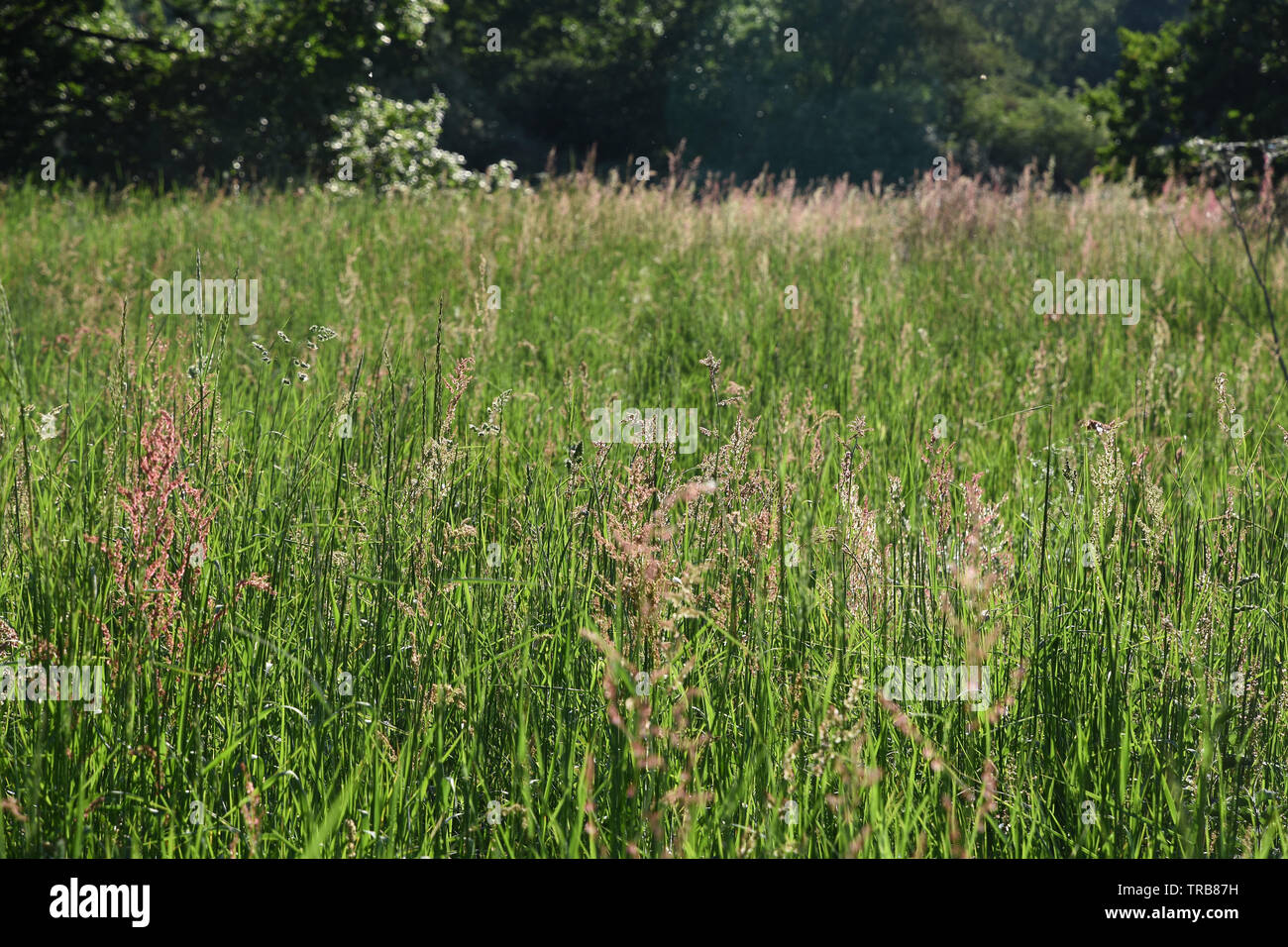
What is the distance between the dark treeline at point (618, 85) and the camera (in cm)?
1177

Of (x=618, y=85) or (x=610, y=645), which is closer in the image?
(x=610, y=645)

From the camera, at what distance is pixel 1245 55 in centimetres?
1087

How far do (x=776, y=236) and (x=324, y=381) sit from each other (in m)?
4.10

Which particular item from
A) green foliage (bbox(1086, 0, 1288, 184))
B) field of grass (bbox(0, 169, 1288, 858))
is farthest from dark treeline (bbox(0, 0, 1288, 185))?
field of grass (bbox(0, 169, 1288, 858))

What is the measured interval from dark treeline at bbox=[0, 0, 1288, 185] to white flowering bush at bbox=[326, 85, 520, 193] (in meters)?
0.05

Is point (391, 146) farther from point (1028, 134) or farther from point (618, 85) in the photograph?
point (1028, 134)

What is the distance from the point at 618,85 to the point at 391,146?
1418 cm

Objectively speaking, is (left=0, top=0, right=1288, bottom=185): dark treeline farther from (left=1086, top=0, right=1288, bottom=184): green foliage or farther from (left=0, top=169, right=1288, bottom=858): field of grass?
(left=0, top=169, right=1288, bottom=858): field of grass

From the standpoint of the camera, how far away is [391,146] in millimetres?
14320

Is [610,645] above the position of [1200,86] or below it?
below

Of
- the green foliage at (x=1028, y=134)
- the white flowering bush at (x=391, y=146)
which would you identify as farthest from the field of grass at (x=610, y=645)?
the green foliage at (x=1028, y=134)

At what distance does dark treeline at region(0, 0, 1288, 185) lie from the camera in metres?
11.8

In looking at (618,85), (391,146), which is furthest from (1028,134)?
(391,146)
